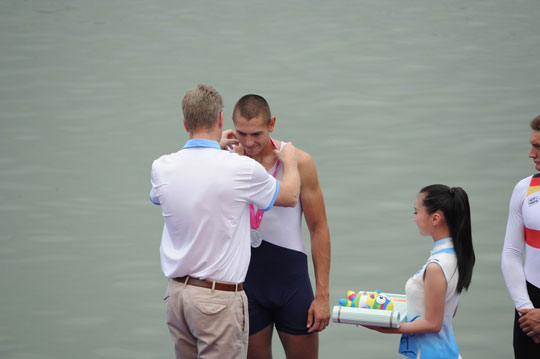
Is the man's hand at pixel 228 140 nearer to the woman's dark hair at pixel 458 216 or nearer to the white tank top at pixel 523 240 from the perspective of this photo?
the woman's dark hair at pixel 458 216

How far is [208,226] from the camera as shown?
2.25 m

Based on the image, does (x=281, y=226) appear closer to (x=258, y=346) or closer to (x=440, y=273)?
(x=258, y=346)

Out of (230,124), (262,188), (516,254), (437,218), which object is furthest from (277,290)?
(230,124)

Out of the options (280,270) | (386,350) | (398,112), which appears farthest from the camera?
(398,112)

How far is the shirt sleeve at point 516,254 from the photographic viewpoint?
2.60 m

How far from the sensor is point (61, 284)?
14.4 feet

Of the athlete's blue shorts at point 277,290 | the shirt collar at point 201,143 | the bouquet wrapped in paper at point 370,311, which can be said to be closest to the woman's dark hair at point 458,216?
the bouquet wrapped in paper at point 370,311

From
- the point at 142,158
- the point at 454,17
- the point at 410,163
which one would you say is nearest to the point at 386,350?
the point at 410,163

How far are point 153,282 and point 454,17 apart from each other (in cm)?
464

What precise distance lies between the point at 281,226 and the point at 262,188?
0.49 meters

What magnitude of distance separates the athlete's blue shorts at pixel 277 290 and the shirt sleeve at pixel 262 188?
455 mm

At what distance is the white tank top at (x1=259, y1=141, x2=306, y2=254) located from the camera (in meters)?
2.76

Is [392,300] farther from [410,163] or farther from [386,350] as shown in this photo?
[410,163]

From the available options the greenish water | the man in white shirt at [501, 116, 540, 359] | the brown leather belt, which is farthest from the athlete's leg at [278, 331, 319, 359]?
the greenish water
